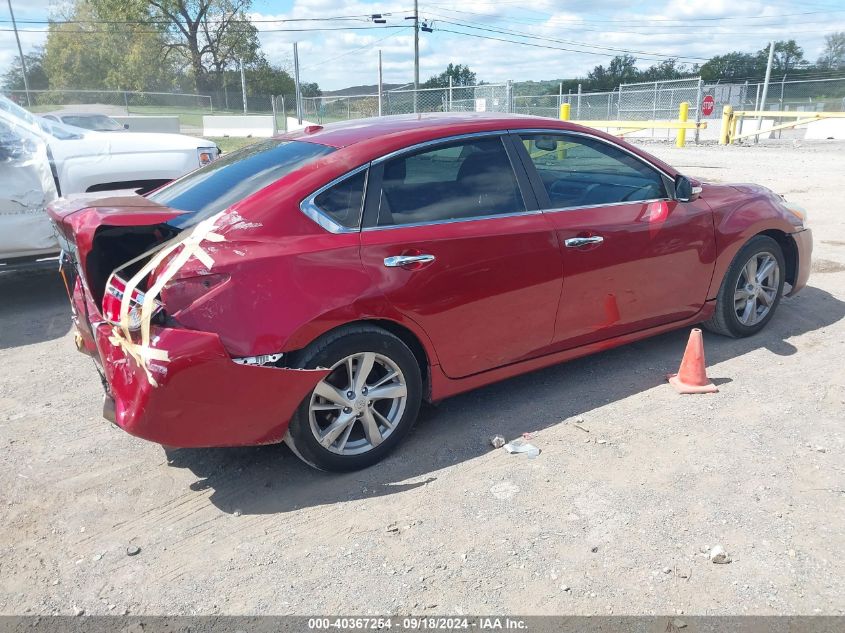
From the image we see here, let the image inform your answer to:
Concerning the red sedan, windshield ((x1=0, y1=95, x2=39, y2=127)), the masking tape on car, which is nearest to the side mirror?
the red sedan

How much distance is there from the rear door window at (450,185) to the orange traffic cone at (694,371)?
1432 mm

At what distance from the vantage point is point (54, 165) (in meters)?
6.20

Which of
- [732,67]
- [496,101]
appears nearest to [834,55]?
[732,67]

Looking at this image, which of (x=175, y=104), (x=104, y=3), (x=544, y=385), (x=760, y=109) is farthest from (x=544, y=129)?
(x=104, y=3)

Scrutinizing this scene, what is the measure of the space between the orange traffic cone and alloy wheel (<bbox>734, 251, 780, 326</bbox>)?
916 mm

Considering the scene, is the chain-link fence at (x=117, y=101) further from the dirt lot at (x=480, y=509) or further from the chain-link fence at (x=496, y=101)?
the dirt lot at (x=480, y=509)

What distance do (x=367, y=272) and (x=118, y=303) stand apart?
1149mm

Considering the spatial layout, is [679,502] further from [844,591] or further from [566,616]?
[566,616]

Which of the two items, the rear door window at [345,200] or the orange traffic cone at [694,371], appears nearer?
the rear door window at [345,200]

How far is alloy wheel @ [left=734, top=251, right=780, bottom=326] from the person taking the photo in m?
4.98

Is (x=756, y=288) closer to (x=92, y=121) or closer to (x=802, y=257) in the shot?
(x=802, y=257)

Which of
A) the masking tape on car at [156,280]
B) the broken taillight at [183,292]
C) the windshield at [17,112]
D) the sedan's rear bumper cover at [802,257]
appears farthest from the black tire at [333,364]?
the windshield at [17,112]

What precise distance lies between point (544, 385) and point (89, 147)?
194 inches

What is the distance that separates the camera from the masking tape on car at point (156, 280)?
2.95 metres
